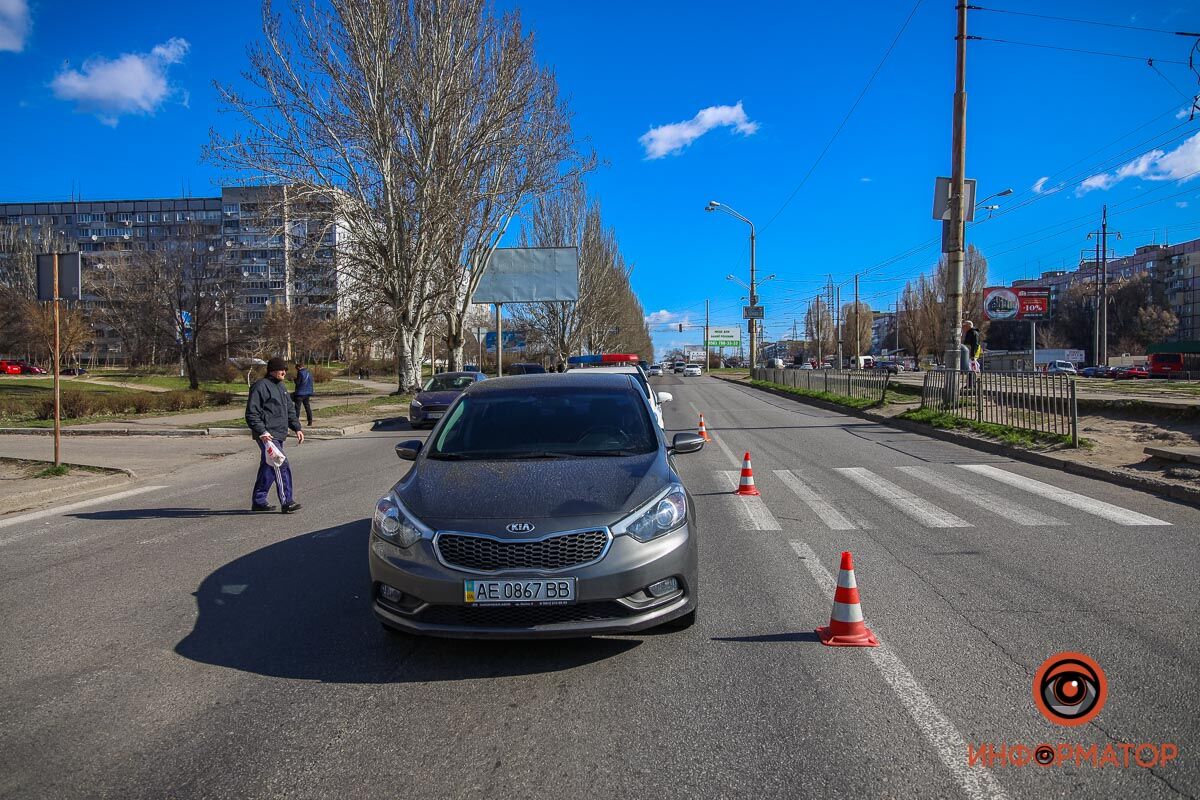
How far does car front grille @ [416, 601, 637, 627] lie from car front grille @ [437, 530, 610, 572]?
20 centimetres

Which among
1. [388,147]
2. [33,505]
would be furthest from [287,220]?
[33,505]

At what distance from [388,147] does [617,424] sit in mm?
25638

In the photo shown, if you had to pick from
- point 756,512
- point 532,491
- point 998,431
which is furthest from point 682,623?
point 998,431

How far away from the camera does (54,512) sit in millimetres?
8594

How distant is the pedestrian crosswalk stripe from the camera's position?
7203 millimetres

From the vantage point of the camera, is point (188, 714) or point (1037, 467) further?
point (1037, 467)

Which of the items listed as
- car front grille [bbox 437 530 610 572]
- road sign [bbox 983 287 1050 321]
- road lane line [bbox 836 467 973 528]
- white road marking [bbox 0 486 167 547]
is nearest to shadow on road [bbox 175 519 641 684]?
car front grille [bbox 437 530 610 572]

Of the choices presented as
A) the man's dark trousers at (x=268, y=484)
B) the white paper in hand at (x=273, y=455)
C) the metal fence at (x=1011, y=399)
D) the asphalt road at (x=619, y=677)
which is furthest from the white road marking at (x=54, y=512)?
the metal fence at (x=1011, y=399)

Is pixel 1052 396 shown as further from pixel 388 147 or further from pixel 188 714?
pixel 388 147

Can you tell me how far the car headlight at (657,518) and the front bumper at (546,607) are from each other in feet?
0.16

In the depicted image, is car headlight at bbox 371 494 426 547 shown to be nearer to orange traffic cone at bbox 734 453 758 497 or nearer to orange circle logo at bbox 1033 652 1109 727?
orange circle logo at bbox 1033 652 1109 727

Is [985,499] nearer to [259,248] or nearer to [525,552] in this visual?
[525,552]

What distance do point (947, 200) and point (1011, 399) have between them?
5.59m

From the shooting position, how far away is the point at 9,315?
189 feet
